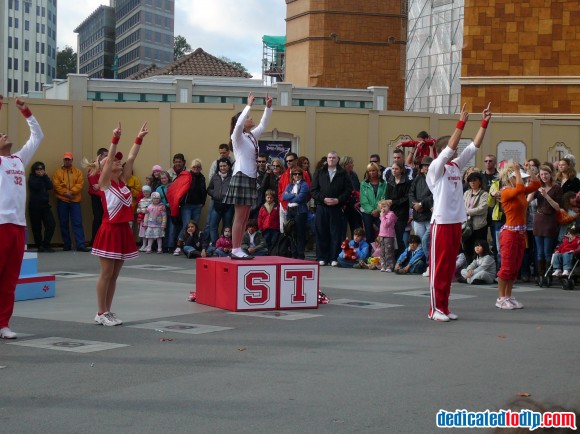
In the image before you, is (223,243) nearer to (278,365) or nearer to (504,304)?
(504,304)

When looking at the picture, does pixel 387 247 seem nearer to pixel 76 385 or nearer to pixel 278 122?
pixel 278 122

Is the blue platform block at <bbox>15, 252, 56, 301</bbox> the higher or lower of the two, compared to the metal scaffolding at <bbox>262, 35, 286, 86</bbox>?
lower

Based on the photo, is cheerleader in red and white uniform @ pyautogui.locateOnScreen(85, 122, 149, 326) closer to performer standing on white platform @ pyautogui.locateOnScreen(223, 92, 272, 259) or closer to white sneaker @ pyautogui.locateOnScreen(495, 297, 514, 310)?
performer standing on white platform @ pyautogui.locateOnScreen(223, 92, 272, 259)

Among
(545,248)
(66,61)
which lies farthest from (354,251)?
(66,61)

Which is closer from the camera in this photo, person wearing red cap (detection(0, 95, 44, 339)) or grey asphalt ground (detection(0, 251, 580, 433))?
grey asphalt ground (detection(0, 251, 580, 433))

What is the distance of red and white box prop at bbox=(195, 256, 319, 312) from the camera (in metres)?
12.6

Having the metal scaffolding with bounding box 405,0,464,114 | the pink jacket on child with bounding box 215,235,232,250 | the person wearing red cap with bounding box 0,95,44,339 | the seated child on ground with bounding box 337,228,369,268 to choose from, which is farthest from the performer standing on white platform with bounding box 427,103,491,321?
the metal scaffolding with bounding box 405,0,464,114

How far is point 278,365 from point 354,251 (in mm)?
10718

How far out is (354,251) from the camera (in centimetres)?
1938

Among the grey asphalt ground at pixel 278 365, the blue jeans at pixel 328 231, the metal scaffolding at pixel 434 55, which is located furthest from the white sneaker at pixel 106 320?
the metal scaffolding at pixel 434 55

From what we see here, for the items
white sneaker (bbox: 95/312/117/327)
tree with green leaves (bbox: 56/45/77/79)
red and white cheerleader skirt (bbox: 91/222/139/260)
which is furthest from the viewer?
tree with green leaves (bbox: 56/45/77/79)

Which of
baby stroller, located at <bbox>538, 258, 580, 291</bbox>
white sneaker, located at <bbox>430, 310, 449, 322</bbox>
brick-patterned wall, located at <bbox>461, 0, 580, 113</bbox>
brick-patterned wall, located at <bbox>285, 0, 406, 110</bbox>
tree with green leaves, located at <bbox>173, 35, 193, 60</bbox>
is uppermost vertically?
tree with green leaves, located at <bbox>173, 35, 193, 60</bbox>

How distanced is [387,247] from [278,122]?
5699 mm

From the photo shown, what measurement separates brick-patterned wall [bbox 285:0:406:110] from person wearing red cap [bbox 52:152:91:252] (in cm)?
4466
